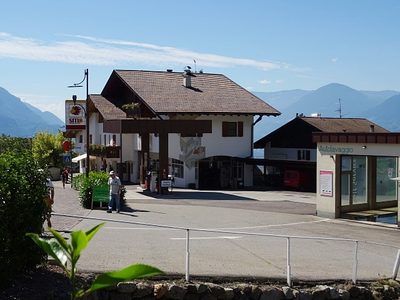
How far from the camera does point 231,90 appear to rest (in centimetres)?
5103

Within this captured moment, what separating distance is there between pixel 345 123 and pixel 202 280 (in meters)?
46.0

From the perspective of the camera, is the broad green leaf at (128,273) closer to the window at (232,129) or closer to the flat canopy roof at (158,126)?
the flat canopy roof at (158,126)

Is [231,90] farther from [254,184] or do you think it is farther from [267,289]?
[267,289]

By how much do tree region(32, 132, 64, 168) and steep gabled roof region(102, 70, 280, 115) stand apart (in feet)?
32.9

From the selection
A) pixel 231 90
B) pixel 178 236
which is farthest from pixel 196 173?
pixel 178 236

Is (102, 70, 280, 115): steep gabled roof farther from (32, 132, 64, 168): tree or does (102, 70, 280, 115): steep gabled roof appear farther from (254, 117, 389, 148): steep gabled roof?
(32, 132, 64, 168): tree

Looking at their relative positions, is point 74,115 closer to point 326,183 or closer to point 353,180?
point 326,183

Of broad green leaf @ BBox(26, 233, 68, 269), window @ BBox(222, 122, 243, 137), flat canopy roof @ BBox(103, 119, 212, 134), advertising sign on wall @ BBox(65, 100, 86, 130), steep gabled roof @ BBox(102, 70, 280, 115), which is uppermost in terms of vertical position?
steep gabled roof @ BBox(102, 70, 280, 115)

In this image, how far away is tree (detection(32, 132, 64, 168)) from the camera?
194 feet

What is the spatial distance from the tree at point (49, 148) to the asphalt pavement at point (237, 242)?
3265cm

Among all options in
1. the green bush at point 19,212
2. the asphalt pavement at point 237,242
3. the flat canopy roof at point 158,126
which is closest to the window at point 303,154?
the flat canopy roof at point 158,126

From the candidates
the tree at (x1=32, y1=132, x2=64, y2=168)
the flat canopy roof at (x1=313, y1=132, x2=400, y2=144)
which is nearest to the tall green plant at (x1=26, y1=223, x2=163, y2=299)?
the flat canopy roof at (x1=313, y1=132, x2=400, y2=144)

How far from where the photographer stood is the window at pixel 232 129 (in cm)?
4722

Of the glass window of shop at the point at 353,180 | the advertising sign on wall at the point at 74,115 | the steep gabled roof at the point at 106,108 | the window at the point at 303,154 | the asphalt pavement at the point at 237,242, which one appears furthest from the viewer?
the steep gabled roof at the point at 106,108
